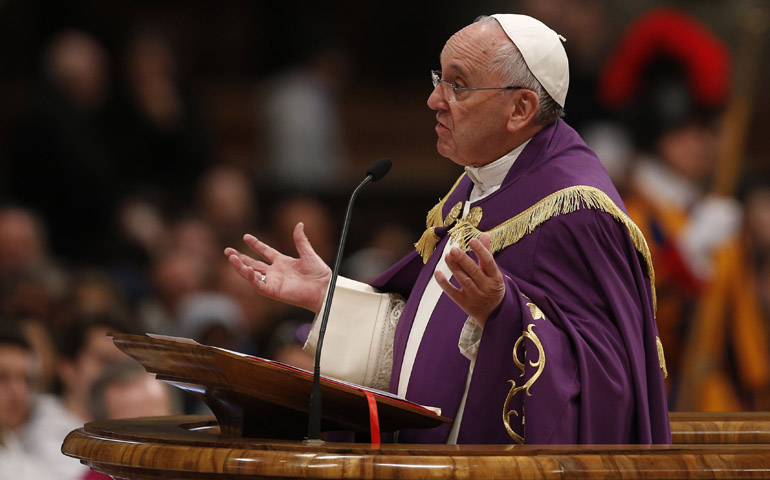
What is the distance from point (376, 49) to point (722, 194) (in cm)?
538

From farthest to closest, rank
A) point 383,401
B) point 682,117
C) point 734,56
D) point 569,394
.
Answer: point 734,56 → point 682,117 → point 569,394 → point 383,401

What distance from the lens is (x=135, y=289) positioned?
7449mm

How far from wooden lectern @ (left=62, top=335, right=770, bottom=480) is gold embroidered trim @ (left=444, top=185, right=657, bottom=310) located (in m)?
0.52

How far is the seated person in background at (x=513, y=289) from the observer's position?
9.02ft

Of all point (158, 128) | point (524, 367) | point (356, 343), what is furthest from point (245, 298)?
point (524, 367)

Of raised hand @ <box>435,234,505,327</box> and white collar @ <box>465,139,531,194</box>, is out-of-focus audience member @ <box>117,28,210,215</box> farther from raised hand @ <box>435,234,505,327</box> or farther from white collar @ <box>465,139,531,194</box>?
raised hand @ <box>435,234,505,327</box>

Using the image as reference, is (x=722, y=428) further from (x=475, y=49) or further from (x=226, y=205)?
(x=226, y=205)

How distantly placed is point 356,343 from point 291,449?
104 cm

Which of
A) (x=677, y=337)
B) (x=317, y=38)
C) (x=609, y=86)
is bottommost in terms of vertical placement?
(x=677, y=337)

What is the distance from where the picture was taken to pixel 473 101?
307 centimetres

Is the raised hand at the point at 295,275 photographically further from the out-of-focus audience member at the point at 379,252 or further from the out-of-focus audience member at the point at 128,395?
the out-of-focus audience member at the point at 379,252

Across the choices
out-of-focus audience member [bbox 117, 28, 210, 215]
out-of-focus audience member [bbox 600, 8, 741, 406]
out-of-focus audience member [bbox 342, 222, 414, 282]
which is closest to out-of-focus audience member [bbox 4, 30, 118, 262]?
out-of-focus audience member [bbox 117, 28, 210, 215]

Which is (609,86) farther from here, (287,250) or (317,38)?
(317,38)

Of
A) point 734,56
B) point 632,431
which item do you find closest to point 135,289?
point 632,431
